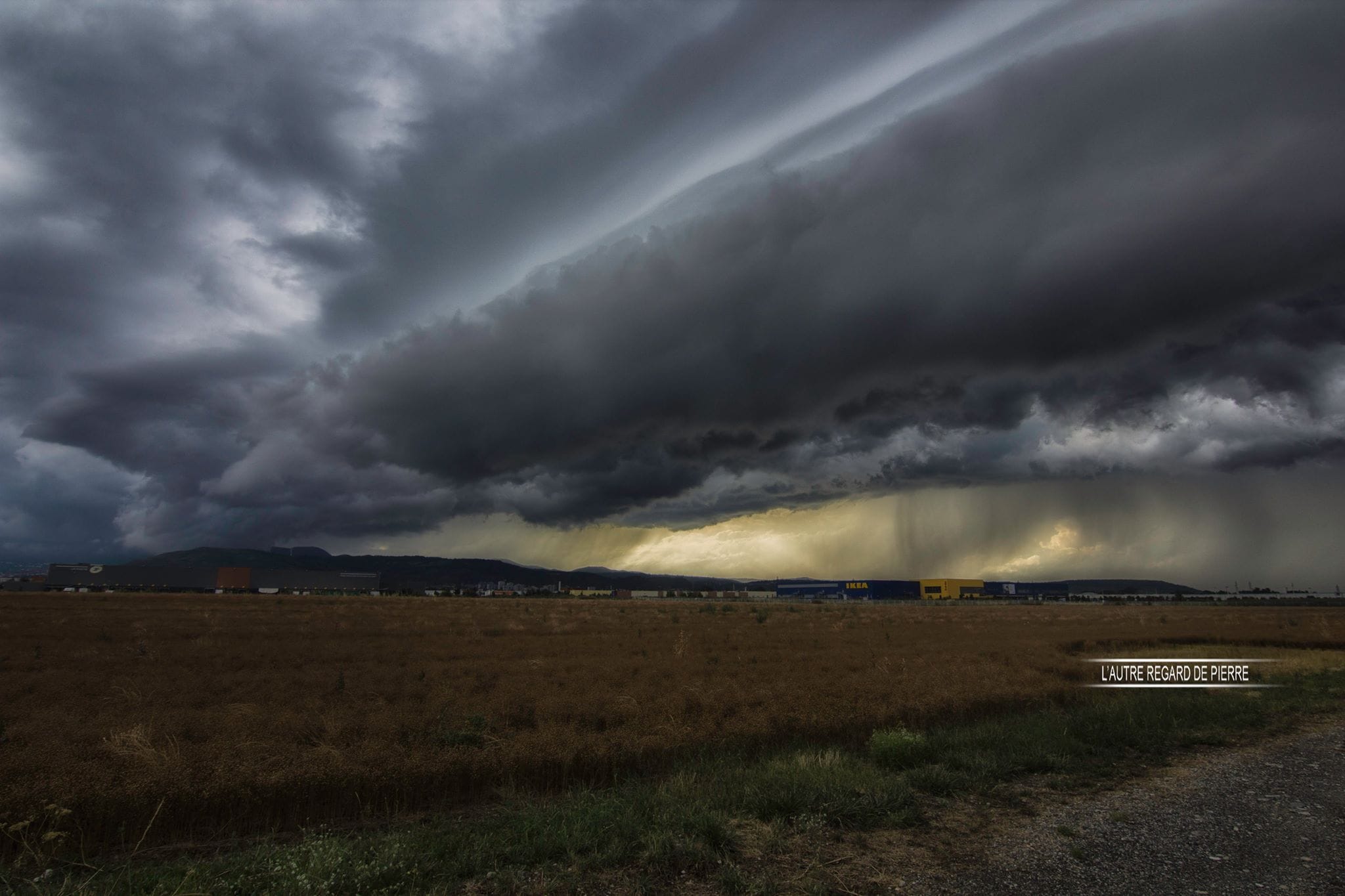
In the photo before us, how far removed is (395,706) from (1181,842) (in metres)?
16.3

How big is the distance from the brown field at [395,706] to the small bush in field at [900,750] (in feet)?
10.4

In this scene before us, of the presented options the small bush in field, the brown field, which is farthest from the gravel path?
the brown field

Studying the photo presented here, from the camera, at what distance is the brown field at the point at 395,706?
11250 millimetres

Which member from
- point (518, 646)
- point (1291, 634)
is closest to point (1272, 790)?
point (518, 646)

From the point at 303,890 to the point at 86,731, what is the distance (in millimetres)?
10571

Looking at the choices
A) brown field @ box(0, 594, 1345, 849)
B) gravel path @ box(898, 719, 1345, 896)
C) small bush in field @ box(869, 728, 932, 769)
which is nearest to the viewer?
gravel path @ box(898, 719, 1345, 896)

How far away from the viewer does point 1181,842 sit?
8391 millimetres

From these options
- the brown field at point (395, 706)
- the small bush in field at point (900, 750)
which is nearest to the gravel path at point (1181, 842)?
the small bush in field at point (900, 750)

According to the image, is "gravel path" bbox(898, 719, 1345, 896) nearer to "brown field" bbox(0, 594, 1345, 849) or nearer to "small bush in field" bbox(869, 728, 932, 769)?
"small bush in field" bbox(869, 728, 932, 769)

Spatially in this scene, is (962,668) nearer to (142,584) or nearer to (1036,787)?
(1036,787)

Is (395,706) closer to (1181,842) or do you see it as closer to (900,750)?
(900,750)

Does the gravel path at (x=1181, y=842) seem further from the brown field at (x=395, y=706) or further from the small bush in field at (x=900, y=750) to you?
the brown field at (x=395, y=706)

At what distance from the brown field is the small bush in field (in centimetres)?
317

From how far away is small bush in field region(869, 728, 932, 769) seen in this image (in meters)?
12.9
